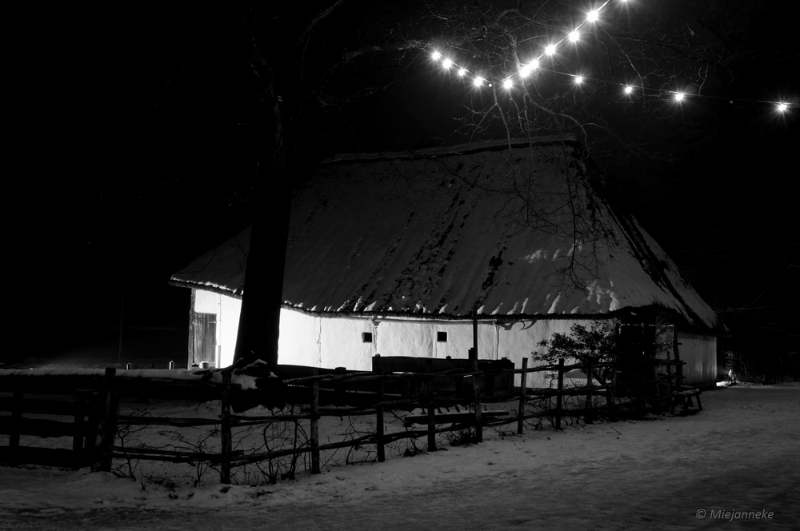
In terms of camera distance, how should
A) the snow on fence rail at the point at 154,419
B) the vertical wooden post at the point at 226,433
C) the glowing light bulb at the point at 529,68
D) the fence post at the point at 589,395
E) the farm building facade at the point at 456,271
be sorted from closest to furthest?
the vertical wooden post at the point at 226,433 < the snow on fence rail at the point at 154,419 < the fence post at the point at 589,395 < the glowing light bulb at the point at 529,68 < the farm building facade at the point at 456,271

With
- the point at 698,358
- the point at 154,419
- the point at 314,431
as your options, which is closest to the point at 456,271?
the point at 698,358

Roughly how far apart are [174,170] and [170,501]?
15824 mm

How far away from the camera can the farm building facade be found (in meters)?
17.1

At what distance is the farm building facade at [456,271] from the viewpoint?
17.1m

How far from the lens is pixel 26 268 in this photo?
92.2ft

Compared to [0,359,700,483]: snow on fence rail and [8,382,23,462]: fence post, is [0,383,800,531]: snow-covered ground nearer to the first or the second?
[0,359,700,483]: snow on fence rail

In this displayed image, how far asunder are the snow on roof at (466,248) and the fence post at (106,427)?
9.48 meters

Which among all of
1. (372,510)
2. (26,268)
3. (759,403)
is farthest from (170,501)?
(26,268)

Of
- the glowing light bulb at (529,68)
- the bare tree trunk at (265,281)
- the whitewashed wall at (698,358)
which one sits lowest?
the whitewashed wall at (698,358)

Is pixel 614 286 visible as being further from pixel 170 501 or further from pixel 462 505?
pixel 170 501

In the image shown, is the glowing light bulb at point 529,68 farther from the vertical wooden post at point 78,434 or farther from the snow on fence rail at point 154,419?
the vertical wooden post at point 78,434

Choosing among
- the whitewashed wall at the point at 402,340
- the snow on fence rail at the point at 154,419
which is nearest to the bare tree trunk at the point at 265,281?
the snow on fence rail at the point at 154,419

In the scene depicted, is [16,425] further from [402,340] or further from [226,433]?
[402,340]

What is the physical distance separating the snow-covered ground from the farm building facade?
23.6 feet
